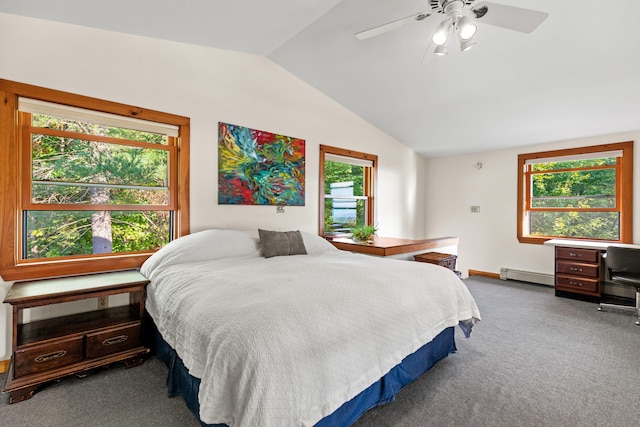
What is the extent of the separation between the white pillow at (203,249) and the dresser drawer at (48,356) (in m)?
0.65

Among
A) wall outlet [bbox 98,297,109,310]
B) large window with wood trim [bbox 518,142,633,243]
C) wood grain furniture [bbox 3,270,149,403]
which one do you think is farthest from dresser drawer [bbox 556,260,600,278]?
wall outlet [bbox 98,297,109,310]

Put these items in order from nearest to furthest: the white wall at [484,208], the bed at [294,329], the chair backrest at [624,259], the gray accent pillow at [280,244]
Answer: the bed at [294,329] → the gray accent pillow at [280,244] → the chair backrest at [624,259] → the white wall at [484,208]

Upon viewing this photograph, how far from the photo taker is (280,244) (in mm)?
2840

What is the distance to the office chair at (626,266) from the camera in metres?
3.19

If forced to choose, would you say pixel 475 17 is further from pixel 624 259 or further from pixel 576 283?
pixel 576 283

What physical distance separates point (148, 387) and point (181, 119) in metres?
2.34

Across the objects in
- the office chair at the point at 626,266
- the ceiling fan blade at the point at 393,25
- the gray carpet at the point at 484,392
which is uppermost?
the ceiling fan blade at the point at 393,25

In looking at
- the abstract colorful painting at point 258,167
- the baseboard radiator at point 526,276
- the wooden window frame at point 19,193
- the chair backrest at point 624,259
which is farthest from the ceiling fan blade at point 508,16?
the baseboard radiator at point 526,276

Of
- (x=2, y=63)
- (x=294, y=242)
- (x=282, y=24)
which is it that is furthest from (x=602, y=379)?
(x=2, y=63)

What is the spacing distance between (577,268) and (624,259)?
2.10 ft

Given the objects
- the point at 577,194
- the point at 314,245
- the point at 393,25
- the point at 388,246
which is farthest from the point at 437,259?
the point at 577,194

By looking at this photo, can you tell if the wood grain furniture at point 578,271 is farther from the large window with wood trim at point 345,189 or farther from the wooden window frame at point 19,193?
the wooden window frame at point 19,193

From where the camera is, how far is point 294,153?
152 inches

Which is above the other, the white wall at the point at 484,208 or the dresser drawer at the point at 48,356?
the white wall at the point at 484,208
